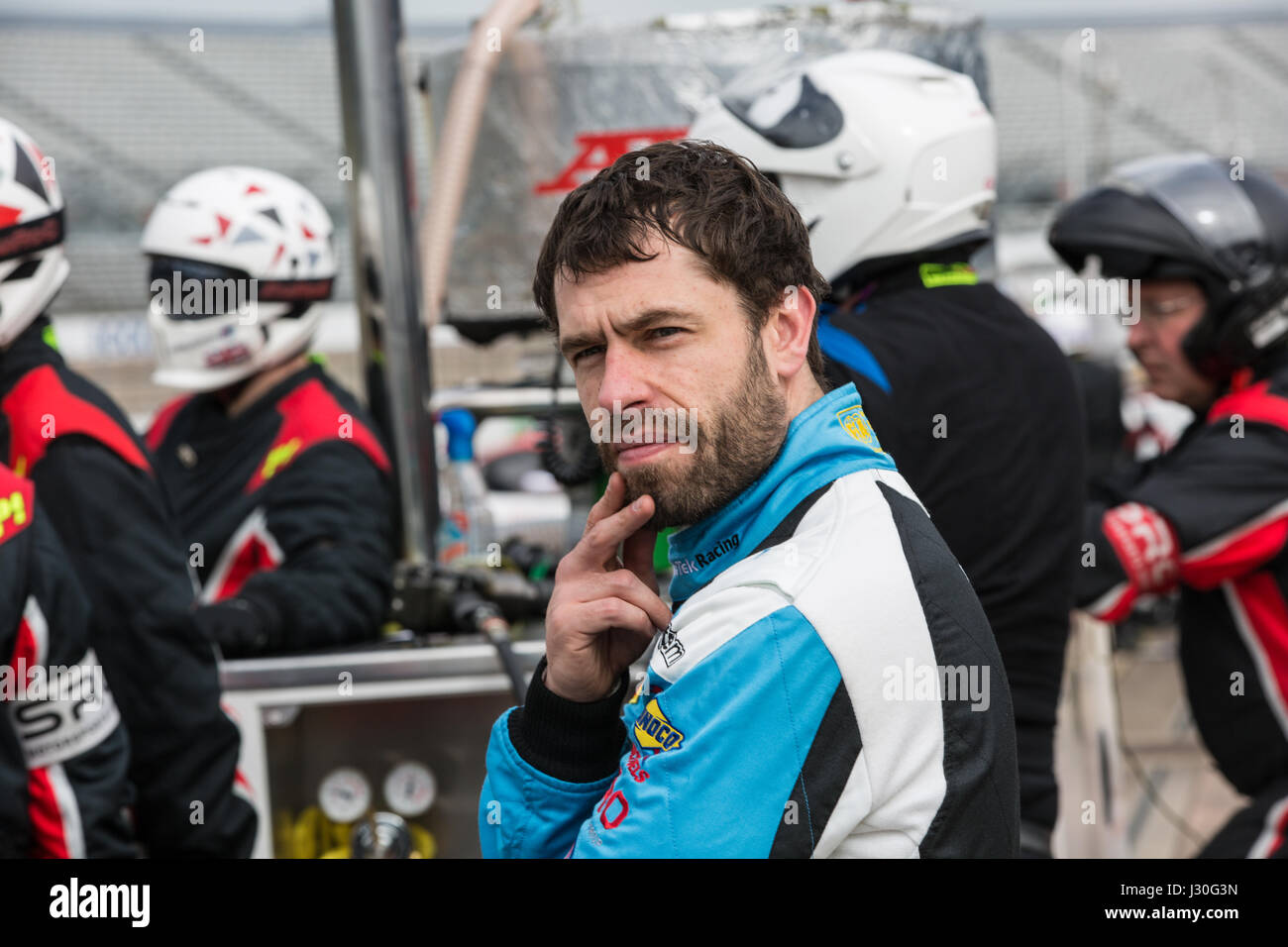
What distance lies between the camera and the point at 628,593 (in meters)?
1.47

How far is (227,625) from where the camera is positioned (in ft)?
9.43

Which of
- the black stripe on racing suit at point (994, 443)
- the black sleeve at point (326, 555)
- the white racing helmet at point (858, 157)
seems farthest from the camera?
the black sleeve at point (326, 555)

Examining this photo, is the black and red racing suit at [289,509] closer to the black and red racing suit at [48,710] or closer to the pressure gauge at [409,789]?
the pressure gauge at [409,789]

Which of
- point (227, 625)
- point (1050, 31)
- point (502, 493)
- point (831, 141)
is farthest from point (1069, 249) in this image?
point (1050, 31)

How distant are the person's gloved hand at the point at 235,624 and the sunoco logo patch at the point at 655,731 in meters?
1.68

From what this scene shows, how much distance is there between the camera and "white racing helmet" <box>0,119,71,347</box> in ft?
8.64

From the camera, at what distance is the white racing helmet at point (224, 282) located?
3635 millimetres

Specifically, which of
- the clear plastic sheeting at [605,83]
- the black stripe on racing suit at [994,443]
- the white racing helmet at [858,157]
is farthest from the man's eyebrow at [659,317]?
the clear plastic sheeting at [605,83]

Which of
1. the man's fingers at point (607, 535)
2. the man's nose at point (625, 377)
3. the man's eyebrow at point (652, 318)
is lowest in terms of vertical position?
the man's fingers at point (607, 535)

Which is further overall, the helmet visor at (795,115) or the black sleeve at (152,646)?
the black sleeve at (152,646)
